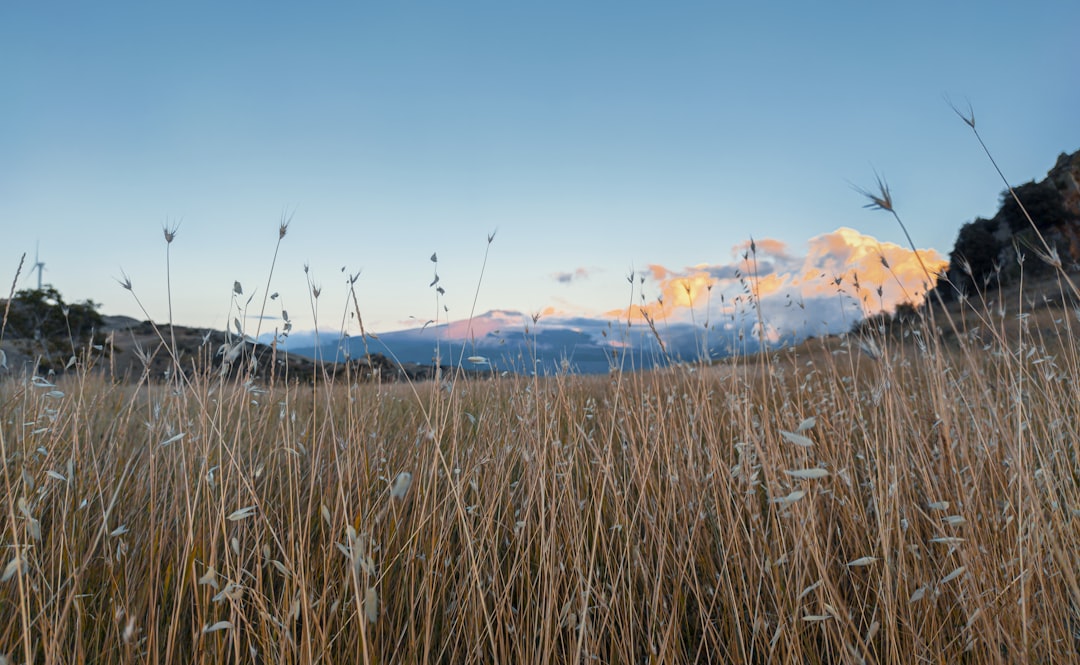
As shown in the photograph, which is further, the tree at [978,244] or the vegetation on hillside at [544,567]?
the tree at [978,244]

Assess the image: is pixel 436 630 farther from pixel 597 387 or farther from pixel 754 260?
pixel 597 387

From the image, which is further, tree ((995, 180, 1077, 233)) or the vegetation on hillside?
tree ((995, 180, 1077, 233))

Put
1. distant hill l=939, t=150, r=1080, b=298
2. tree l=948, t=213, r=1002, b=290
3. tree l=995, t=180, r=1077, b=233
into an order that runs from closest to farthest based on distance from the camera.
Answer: distant hill l=939, t=150, r=1080, b=298 < tree l=995, t=180, r=1077, b=233 < tree l=948, t=213, r=1002, b=290

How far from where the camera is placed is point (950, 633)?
2080 millimetres

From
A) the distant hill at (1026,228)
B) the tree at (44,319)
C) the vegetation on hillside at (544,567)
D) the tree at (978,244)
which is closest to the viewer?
the vegetation on hillside at (544,567)

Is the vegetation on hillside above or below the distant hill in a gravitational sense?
below

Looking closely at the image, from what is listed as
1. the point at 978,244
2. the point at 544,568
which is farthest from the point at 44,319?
the point at 978,244

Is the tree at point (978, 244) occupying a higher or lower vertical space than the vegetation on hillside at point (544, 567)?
higher

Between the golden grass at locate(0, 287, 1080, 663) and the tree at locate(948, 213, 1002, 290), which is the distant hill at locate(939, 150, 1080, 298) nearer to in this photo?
the tree at locate(948, 213, 1002, 290)

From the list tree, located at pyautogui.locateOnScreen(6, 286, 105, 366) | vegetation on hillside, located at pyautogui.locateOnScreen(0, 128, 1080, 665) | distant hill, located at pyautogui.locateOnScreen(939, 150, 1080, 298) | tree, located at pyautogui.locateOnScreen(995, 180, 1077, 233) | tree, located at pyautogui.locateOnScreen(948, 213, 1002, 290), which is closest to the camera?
vegetation on hillside, located at pyautogui.locateOnScreen(0, 128, 1080, 665)

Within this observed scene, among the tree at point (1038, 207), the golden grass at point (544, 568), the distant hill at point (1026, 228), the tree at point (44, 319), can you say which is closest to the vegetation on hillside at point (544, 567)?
the golden grass at point (544, 568)

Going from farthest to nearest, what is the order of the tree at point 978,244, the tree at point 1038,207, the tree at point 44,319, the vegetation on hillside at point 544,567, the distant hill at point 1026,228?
the tree at point 978,244 < the tree at point 1038,207 < the distant hill at point 1026,228 < the tree at point 44,319 < the vegetation on hillside at point 544,567

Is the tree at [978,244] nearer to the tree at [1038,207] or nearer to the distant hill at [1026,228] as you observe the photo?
the distant hill at [1026,228]

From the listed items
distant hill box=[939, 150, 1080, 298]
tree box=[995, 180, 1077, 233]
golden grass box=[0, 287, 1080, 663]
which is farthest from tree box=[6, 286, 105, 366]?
tree box=[995, 180, 1077, 233]
